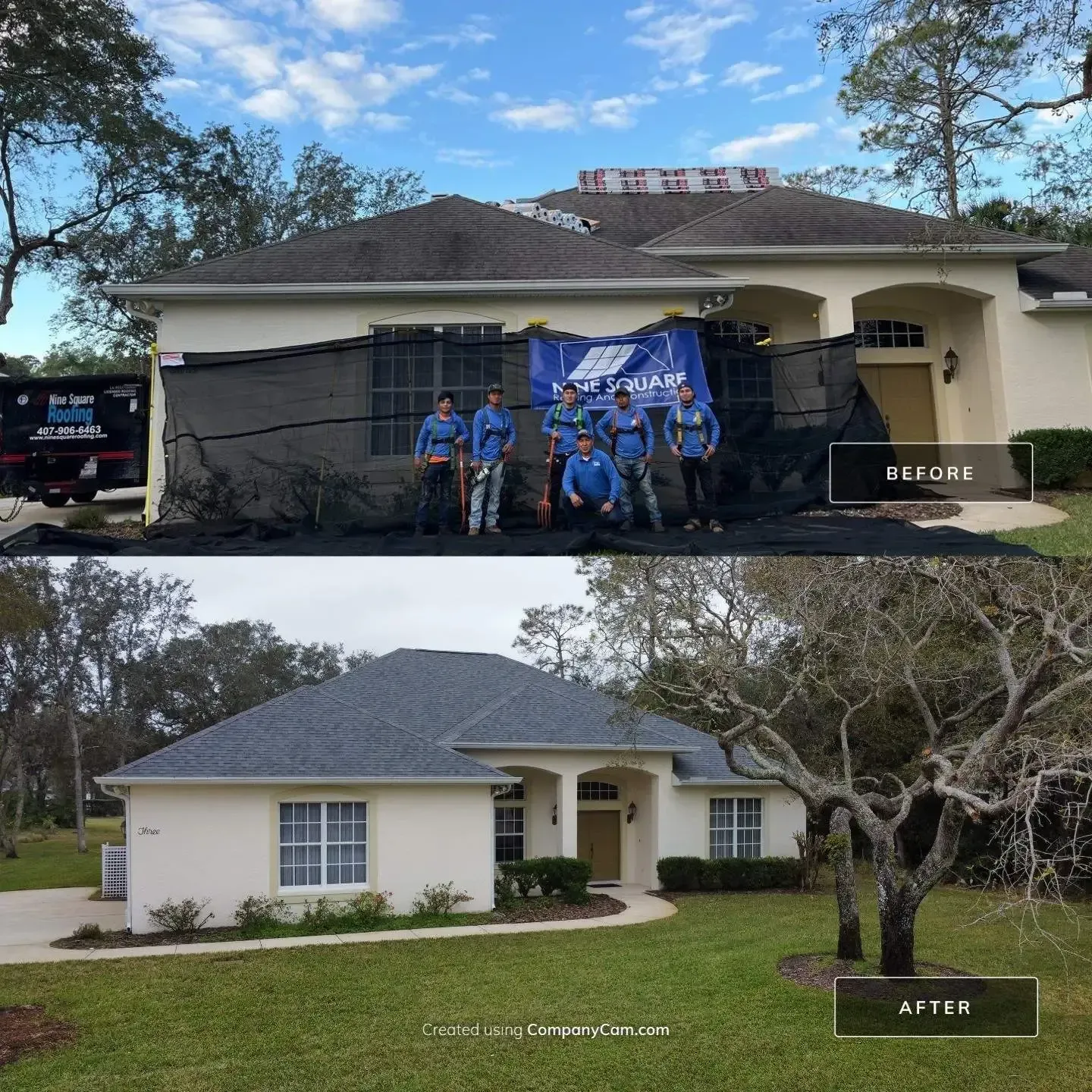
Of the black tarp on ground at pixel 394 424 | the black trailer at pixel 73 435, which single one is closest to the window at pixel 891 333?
the black tarp on ground at pixel 394 424

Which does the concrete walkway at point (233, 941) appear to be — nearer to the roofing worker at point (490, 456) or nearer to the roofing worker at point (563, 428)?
the roofing worker at point (490, 456)

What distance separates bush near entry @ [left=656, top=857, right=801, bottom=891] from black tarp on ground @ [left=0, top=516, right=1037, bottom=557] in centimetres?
960

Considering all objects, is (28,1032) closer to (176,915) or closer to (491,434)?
(176,915)

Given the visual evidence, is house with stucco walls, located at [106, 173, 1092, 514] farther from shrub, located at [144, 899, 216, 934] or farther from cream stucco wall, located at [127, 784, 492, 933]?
shrub, located at [144, 899, 216, 934]

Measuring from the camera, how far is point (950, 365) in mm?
16969

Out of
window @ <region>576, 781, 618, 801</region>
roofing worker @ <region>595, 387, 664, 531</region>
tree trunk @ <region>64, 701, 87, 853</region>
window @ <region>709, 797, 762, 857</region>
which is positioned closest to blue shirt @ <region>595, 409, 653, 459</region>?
roofing worker @ <region>595, 387, 664, 531</region>

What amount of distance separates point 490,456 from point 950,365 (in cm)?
979

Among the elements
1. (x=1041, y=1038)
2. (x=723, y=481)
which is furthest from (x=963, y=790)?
(x=723, y=481)

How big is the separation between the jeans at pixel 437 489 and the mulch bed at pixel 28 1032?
531 centimetres

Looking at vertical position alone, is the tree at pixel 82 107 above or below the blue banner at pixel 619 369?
above

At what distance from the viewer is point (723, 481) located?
447 inches

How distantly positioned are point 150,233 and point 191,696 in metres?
10.9

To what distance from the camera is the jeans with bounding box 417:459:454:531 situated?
1021 centimetres

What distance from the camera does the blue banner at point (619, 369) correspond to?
436 inches
